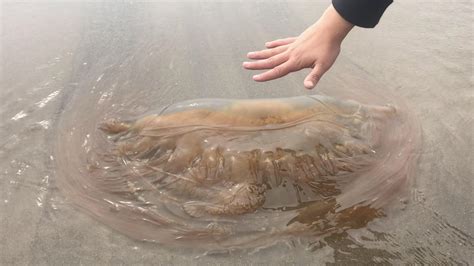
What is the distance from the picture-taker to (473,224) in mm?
1990

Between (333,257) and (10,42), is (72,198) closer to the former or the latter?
(333,257)

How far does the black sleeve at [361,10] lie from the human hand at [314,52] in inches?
1.5

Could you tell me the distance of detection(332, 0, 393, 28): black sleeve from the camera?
1735 mm

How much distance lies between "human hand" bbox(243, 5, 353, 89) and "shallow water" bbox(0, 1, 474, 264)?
2.45 feet

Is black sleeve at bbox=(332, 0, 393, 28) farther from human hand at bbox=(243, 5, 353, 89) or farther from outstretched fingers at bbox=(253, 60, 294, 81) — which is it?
outstretched fingers at bbox=(253, 60, 294, 81)

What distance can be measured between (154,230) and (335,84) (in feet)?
5.42

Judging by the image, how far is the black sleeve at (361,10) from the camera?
1735mm

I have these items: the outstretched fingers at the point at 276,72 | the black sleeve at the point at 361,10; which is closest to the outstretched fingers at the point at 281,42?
the outstretched fingers at the point at 276,72

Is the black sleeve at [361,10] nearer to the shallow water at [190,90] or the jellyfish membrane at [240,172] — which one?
the jellyfish membrane at [240,172]

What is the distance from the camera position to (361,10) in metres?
1.75

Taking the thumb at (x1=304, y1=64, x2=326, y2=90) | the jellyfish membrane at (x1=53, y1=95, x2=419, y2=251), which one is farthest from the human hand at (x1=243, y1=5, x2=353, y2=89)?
the jellyfish membrane at (x1=53, y1=95, x2=419, y2=251)

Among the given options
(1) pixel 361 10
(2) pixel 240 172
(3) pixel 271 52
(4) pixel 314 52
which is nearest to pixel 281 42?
(3) pixel 271 52

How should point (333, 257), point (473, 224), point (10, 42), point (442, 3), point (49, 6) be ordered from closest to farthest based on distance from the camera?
point (333, 257) < point (473, 224) < point (10, 42) < point (49, 6) < point (442, 3)

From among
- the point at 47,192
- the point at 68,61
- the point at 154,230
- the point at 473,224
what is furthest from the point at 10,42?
the point at 473,224
